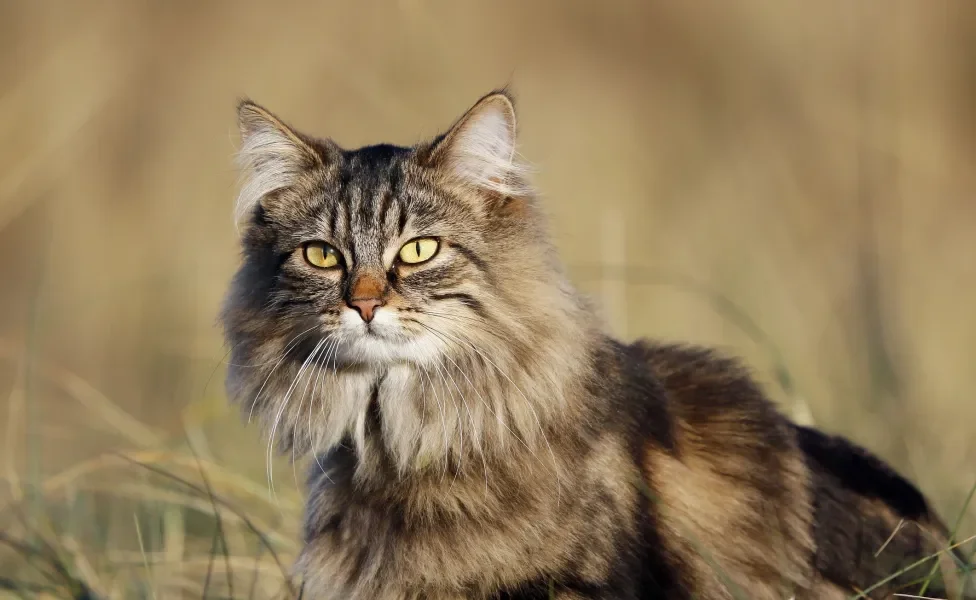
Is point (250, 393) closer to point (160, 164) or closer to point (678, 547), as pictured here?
point (678, 547)

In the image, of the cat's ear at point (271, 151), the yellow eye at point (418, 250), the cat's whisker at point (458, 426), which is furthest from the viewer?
the cat's ear at point (271, 151)

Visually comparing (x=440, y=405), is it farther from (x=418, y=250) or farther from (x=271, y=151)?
(x=271, y=151)

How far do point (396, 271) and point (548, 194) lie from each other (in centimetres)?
317

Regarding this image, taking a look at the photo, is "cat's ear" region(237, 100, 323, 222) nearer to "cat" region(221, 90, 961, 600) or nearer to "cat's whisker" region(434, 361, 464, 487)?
"cat" region(221, 90, 961, 600)

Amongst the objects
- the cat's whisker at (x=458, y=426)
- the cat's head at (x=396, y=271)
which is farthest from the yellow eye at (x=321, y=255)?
the cat's whisker at (x=458, y=426)

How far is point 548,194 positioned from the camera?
5.90 metres

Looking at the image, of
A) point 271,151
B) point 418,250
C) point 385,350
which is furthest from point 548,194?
point 385,350

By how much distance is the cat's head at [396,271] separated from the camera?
2766mm

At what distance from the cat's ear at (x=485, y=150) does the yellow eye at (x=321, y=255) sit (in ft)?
1.28

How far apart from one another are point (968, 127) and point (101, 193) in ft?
18.6

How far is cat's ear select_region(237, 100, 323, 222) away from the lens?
122 inches

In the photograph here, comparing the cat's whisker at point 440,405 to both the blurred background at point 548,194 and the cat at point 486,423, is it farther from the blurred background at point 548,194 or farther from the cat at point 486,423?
the blurred background at point 548,194

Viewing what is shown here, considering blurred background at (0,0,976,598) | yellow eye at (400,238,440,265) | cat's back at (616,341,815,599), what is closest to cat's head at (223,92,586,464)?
yellow eye at (400,238,440,265)

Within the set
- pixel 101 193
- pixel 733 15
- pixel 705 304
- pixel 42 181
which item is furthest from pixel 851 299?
pixel 101 193
